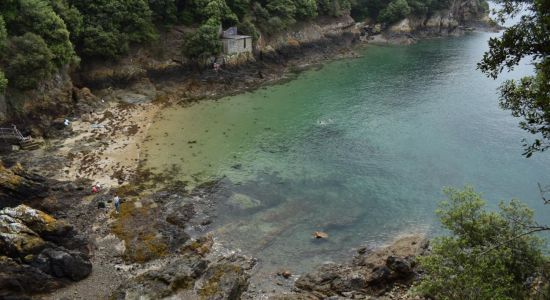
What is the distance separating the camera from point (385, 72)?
7900 centimetres

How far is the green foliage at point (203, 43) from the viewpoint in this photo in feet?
206

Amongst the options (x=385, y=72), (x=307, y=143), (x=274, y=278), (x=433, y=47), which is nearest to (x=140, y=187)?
(x=274, y=278)

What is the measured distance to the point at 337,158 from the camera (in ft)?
151

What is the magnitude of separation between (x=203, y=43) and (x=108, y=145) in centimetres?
2515

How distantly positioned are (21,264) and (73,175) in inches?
571

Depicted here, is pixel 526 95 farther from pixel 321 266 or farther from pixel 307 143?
pixel 307 143

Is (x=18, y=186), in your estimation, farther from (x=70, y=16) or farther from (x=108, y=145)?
(x=70, y=16)

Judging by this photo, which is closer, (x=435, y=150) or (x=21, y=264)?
(x=21, y=264)

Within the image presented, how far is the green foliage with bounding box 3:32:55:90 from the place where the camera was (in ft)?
145

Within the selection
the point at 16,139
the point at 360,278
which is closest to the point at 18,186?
the point at 16,139

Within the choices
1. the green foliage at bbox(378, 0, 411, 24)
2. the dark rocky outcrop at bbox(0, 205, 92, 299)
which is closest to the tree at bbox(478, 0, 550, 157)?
the dark rocky outcrop at bbox(0, 205, 92, 299)

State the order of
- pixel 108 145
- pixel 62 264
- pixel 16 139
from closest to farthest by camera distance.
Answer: pixel 62 264 < pixel 16 139 < pixel 108 145

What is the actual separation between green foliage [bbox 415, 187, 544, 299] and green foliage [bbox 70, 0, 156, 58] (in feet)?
165

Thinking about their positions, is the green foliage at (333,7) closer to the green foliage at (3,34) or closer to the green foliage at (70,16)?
the green foliage at (70,16)
